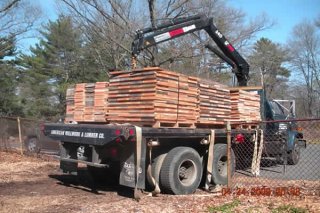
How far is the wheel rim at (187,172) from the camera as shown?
336 inches

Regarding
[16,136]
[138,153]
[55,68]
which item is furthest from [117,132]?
[55,68]

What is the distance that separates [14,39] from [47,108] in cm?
699

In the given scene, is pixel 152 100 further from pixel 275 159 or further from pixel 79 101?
pixel 275 159

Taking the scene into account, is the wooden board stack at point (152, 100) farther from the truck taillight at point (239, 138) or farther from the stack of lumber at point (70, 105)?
the truck taillight at point (239, 138)

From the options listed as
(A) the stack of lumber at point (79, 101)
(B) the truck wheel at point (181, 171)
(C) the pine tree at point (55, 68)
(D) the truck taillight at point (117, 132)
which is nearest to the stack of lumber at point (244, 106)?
(B) the truck wheel at point (181, 171)

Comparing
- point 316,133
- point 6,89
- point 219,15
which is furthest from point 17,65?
point 316,133

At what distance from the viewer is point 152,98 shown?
25.9 feet

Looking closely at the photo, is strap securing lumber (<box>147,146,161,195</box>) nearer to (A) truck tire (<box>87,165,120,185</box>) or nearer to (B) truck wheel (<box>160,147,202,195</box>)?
(B) truck wheel (<box>160,147,202,195</box>)

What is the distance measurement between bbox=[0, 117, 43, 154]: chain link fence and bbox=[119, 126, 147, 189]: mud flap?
7950 millimetres

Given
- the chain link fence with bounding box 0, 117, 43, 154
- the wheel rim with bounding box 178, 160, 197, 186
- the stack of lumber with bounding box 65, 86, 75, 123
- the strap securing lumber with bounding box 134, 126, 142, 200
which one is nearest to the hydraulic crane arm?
the stack of lumber with bounding box 65, 86, 75, 123

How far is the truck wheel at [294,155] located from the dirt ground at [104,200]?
546cm

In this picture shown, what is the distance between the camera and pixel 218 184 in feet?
30.7

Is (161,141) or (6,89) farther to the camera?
(6,89)

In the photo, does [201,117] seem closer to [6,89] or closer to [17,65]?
[6,89]
